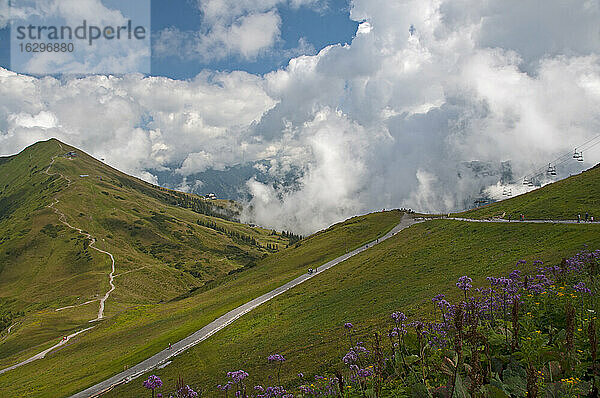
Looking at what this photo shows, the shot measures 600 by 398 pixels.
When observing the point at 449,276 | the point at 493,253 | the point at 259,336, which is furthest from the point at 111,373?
the point at 493,253

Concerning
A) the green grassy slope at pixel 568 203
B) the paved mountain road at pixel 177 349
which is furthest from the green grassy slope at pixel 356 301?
the green grassy slope at pixel 568 203

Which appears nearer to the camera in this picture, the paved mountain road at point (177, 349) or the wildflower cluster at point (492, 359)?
the wildflower cluster at point (492, 359)

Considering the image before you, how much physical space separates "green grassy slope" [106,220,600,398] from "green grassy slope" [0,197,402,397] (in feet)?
50.8

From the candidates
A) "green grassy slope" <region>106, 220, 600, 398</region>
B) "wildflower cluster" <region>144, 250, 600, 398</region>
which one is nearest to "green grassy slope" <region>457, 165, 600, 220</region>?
"green grassy slope" <region>106, 220, 600, 398</region>

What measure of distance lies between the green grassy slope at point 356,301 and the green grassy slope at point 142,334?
1549cm

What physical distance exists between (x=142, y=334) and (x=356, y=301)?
56.0 m

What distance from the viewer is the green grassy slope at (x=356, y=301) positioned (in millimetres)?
27422

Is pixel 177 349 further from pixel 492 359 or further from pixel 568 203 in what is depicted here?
pixel 568 203

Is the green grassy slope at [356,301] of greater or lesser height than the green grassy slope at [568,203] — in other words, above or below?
below

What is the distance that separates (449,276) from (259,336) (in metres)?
21.0

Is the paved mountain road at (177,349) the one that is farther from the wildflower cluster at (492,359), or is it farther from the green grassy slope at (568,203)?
the green grassy slope at (568,203)

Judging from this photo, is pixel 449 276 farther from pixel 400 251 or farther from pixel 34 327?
pixel 34 327

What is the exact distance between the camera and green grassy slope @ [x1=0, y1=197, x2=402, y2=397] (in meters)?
56.2

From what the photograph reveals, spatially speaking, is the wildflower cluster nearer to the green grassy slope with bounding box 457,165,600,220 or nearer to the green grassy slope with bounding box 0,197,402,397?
the green grassy slope with bounding box 457,165,600,220
